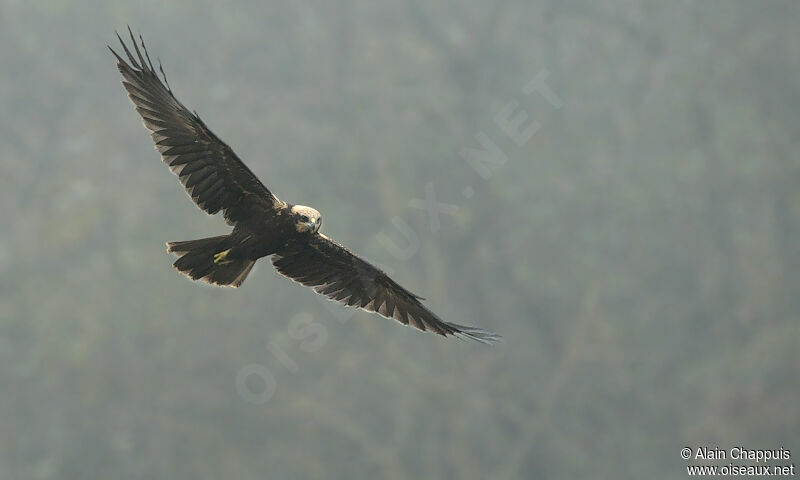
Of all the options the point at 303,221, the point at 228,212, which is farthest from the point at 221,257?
the point at 303,221

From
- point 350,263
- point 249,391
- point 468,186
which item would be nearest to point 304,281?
point 350,263

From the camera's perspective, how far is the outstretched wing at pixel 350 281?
1055cm

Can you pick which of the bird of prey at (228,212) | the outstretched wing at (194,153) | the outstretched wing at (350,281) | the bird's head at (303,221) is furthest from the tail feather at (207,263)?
the bird's head at (303,221)

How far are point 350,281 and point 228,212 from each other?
166 centimetres

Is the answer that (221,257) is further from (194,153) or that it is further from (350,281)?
(350,281)

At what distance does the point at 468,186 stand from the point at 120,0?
10016mm

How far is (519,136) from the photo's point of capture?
2675 cm

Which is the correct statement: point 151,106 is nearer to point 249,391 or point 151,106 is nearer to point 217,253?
point 217,253

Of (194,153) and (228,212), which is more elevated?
(194,153)

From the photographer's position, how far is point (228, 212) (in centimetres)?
982

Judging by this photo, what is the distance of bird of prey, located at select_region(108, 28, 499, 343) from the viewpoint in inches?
367

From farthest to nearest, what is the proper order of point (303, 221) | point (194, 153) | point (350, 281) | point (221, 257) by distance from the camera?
point (350, 281)
point (221, 257)
point (303, 221)
point (194, 153)

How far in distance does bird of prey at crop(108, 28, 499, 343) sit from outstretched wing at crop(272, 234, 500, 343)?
13mm

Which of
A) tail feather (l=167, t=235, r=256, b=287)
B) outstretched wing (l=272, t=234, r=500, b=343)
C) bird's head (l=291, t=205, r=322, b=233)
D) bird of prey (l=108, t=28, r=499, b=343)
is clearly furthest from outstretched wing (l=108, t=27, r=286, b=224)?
outstretched wing (l=272, t=234, r=500, b=343)
